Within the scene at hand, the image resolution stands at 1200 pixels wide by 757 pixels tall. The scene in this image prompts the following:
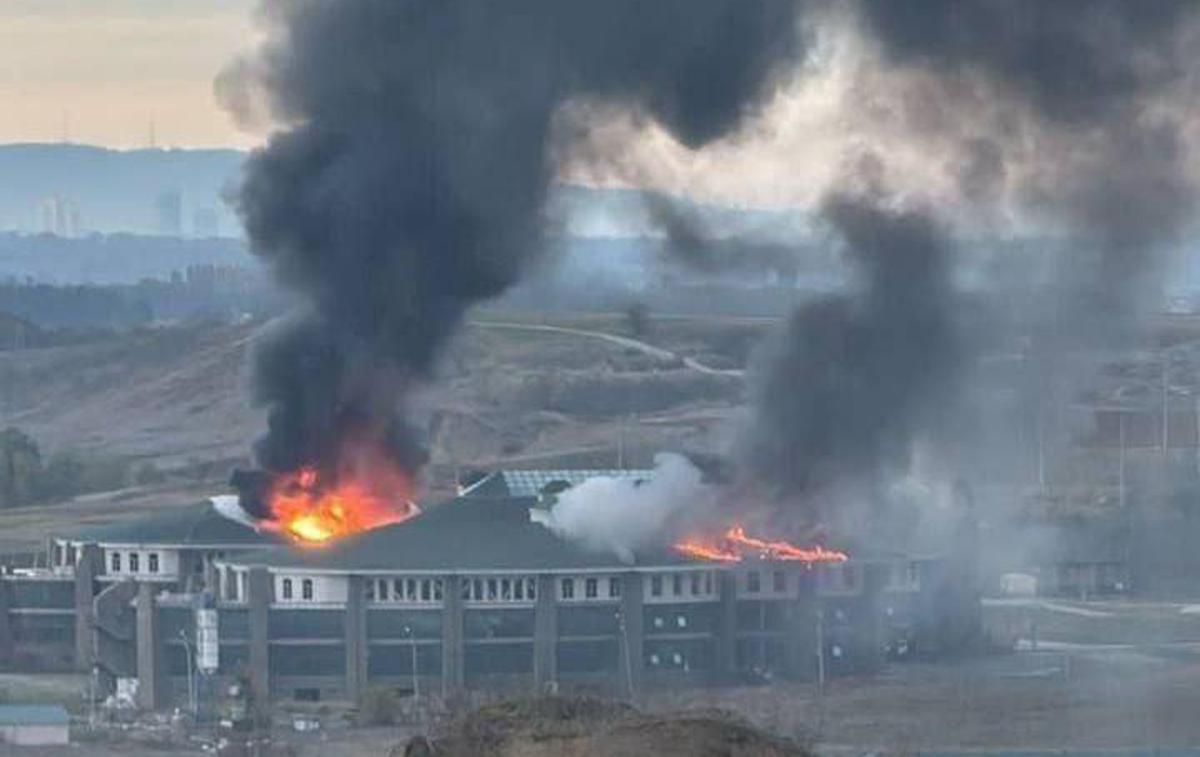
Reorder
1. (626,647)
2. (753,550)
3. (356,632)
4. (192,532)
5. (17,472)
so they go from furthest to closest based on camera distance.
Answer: (17,472), (192,532), (753,550), (356,632), (626,647)

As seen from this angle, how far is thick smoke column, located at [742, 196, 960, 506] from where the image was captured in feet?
269

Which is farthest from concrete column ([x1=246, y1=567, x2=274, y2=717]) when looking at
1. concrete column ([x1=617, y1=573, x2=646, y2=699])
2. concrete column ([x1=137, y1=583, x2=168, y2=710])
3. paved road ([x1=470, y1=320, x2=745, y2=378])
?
paved road ([x1=470, y1=320, x2=745, y2=378])

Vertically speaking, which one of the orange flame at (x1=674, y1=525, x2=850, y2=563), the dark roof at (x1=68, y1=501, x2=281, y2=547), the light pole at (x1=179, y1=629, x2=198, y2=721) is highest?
the dark roof at (x1=68, y1=501, x2=281, y2=547)

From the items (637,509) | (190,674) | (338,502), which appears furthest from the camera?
(338,502)

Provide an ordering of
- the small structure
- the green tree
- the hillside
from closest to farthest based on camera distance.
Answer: the small structure → the green tree → the hillside

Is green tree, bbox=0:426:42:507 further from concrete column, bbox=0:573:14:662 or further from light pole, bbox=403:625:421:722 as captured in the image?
light pole, bbox=403:625:421:722

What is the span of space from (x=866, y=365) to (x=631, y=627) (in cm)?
622

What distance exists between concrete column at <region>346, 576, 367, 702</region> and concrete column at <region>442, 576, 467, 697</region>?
1389 millimetres

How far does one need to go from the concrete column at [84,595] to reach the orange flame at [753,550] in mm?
11567

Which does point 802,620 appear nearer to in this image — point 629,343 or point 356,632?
point 356,632

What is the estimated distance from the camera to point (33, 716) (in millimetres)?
72812

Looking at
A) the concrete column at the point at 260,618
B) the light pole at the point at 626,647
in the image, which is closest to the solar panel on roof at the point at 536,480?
the light pole at the point at 626,647

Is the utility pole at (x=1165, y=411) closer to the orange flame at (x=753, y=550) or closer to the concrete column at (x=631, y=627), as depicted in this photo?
the orange flame at (x=753, y=550)

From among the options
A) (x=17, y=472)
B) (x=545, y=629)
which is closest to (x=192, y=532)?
(x=545, y=629)
